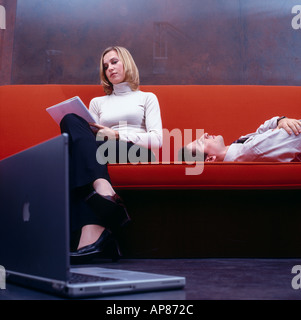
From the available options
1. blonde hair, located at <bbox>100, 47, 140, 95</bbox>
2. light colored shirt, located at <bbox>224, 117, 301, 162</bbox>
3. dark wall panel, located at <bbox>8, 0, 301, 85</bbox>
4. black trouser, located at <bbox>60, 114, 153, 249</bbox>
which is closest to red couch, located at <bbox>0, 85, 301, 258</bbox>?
light colored shirt, located at <bbox>224, 117, 301, 162</bbox>

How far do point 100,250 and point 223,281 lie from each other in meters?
0.51

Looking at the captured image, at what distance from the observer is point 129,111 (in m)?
2.19

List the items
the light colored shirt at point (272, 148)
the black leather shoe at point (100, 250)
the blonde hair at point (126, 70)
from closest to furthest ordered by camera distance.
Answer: the black leather shoe at point (100, 250)
the light colored shirt at point (272, 148)
the blonde hair at point (126, 70)

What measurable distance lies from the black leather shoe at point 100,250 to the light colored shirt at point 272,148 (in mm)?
710

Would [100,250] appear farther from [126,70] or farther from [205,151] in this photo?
[126,70]

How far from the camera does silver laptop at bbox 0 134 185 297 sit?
2.61 feet

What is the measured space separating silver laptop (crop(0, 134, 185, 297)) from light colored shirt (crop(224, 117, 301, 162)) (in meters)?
1.05

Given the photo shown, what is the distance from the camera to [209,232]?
1735mm

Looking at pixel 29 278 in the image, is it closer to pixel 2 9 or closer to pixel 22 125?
pixel 22 125

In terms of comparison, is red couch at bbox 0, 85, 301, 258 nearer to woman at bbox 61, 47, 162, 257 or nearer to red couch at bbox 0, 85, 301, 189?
woman at bbox 61, 47, 162, 257

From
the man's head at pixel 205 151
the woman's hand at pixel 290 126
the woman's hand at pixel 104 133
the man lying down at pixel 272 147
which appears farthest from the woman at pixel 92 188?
the woman's hand at pixel 290 126

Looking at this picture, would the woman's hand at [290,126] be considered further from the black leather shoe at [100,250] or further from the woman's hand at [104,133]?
the black leather shoe at [100,250]

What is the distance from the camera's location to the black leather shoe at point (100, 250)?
1392mm
